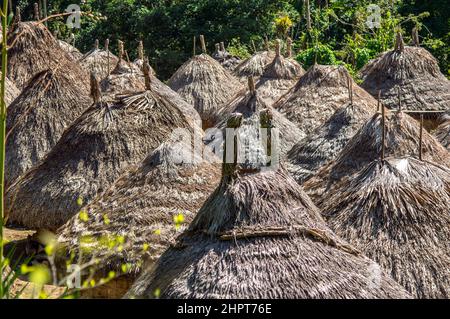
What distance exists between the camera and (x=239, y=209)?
681cm

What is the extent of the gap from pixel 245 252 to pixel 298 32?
23.5m

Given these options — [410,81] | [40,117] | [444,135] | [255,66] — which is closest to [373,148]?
[444,135]

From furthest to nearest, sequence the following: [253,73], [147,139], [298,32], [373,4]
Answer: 1. [298,32]
2. [373,4]
3. [253,73]
4. [147,139]

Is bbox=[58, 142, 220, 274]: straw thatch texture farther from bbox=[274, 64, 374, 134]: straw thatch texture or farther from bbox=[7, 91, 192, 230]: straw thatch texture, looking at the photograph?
bbox=[274, 64, 374, 134]: straw thatch texture

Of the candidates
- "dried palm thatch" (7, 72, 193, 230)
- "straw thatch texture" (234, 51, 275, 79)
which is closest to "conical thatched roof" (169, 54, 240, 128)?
"straw thatch texture" (234, 51, 275, 79)

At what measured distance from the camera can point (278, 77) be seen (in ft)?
65.7

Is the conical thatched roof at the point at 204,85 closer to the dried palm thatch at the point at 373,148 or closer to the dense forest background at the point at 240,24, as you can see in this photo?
the dense forest background at the point at 240,24

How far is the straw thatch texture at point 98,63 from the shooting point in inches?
813

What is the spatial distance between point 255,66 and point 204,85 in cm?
210

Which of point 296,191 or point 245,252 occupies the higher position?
point 296,191

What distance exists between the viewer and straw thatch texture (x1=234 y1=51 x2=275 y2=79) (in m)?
21.6
